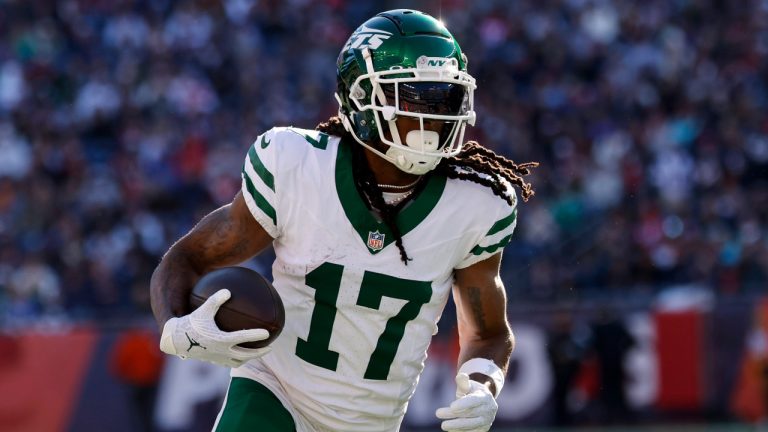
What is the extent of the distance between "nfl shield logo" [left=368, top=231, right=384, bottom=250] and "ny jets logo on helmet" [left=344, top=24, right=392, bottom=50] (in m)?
0.55

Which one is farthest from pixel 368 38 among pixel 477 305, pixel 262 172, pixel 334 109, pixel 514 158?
pixel 334 109

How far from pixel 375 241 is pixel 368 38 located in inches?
23.8

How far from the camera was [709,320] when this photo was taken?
411 inches

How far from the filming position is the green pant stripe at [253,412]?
3.55 metres

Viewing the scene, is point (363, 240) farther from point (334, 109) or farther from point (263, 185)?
point (334, 109)

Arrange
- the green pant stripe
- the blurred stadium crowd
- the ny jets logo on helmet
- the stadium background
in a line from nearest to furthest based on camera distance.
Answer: the green pant stripe → the ny jets logo on helmet → the stadium background → the blurred stadium crowd

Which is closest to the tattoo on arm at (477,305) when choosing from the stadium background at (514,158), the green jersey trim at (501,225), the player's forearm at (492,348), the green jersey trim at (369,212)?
the player's forearm at (492,348)

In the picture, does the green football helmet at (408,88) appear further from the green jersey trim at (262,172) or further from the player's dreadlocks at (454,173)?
the green jersey trim at (262,172)

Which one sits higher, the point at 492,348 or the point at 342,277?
the point at 342,277

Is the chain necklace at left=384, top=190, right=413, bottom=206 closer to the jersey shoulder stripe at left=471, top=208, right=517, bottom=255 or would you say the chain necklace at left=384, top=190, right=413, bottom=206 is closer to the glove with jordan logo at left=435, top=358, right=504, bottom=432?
the jersey shoulder stripe at left=471, top=208, right=517, bottom=255

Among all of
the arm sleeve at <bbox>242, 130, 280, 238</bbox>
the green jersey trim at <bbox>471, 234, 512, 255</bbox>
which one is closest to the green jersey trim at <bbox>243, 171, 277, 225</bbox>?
the arm sleeve at <bbox>242, 130, 280, 238</bbox>

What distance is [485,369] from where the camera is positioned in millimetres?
3758

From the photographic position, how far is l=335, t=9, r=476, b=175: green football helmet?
3.65 metres

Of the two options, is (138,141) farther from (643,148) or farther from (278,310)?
(278,310)
